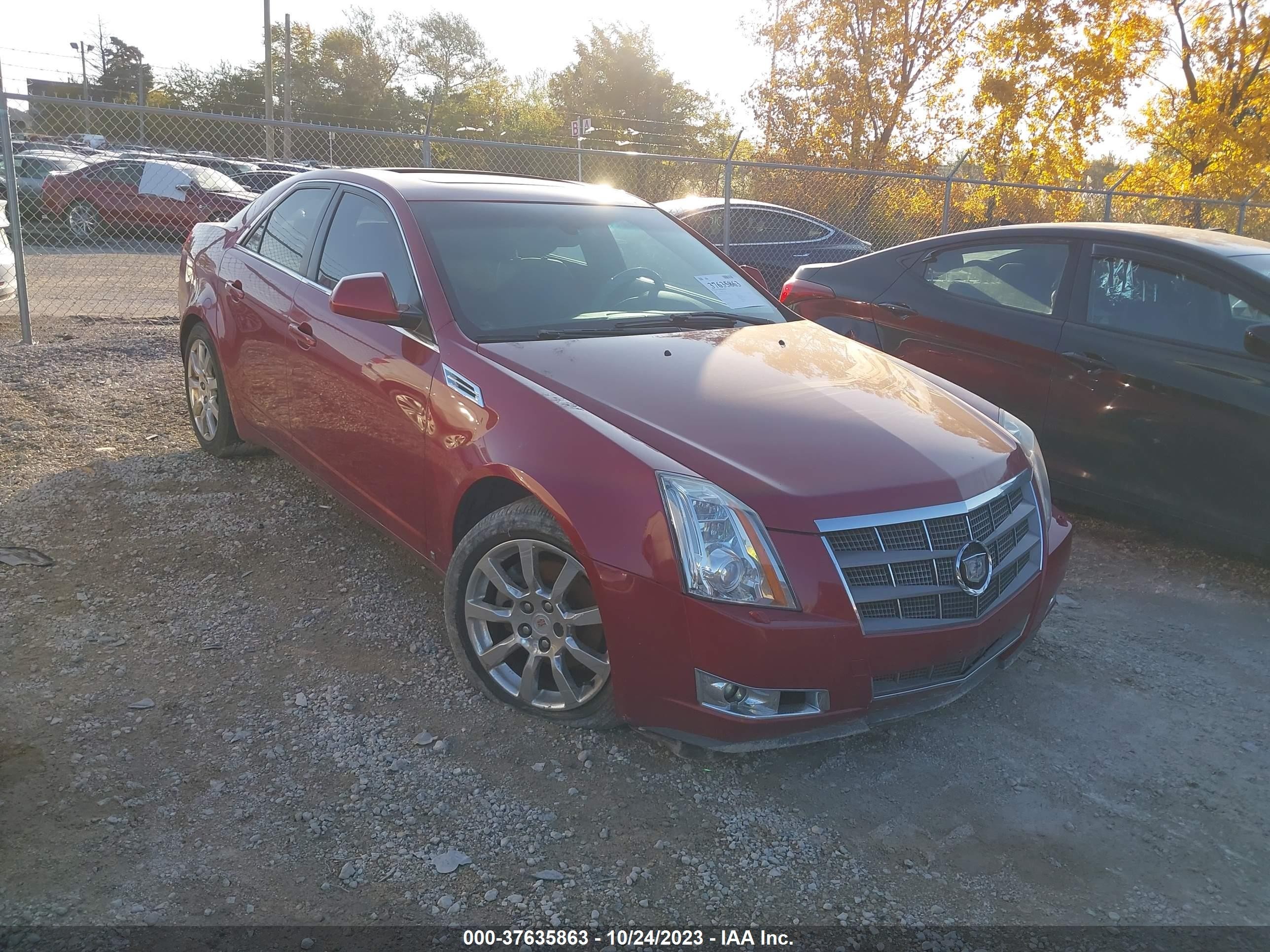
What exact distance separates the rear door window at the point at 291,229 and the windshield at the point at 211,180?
40.5ft

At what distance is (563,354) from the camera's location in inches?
130

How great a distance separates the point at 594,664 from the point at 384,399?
1348 millimetres

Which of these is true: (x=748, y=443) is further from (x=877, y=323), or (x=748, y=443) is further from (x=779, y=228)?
(x=779, y=228)

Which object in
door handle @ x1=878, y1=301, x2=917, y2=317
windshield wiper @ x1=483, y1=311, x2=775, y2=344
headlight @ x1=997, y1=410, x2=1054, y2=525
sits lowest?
headlight @ x1=997, y1=410, x2=1054, y2=525

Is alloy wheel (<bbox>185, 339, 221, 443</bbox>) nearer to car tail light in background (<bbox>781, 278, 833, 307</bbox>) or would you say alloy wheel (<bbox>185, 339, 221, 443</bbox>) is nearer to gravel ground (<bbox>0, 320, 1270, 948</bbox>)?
gravel ground (<bbox>0, 320, 1270, 948</bbox>)

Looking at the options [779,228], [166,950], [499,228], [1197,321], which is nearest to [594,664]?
[166,950]

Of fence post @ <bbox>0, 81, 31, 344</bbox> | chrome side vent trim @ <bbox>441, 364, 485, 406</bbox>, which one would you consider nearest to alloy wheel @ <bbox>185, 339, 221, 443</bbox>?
chrome side vent trim @ <bbox>441, 364, 485, 406</bbox>

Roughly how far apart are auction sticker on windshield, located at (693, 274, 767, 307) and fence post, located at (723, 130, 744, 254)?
5870 millimetres

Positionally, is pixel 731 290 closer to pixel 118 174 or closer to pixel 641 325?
pixel 641 325

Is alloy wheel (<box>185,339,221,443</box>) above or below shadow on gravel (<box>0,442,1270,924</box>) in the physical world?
above

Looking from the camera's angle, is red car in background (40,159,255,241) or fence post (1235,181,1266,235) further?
red car in background (40,159,255,241)

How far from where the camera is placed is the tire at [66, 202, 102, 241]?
14305 millimetres

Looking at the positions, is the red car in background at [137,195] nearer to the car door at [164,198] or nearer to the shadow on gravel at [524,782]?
the car door at [164,198]

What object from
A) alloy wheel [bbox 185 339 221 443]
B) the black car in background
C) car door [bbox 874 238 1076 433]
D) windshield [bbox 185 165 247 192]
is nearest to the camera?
car door [bbox 874 238 1076 433]
